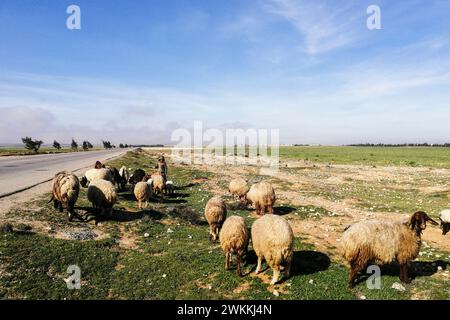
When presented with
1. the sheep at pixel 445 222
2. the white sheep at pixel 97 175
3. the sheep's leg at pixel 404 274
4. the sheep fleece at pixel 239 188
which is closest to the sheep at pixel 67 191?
the white sheep at pixel 97 175

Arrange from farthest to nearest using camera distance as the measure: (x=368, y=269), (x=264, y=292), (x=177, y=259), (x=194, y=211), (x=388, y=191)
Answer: (x=388, y=191), (x=194, y=211), (x=177, y=259), (x=368, y=269), (x=264, y=292)

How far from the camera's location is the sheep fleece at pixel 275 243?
10031mm

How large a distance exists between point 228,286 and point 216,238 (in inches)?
182

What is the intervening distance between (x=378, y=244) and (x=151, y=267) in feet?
25.5

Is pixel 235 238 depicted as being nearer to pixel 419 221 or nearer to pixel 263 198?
pixel 419 221

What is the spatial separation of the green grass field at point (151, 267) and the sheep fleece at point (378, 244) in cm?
88

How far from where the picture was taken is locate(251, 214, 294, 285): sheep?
10031mm

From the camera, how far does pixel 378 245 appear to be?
9.73m

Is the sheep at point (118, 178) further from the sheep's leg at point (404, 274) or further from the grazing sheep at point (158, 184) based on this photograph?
the sheep's leg at point (404, 274)
